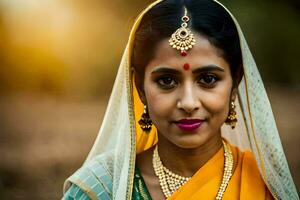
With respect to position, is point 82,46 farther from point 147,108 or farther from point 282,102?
point 147,108

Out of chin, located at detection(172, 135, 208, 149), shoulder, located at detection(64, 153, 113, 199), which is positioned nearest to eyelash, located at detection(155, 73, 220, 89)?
chin, located at detection(172, 135, 208, 149)

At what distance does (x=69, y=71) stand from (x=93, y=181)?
3694 millimetres

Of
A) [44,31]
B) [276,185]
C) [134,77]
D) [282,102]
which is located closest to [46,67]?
[44,31]

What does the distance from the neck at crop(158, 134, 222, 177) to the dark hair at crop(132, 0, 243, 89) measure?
0.28 meters

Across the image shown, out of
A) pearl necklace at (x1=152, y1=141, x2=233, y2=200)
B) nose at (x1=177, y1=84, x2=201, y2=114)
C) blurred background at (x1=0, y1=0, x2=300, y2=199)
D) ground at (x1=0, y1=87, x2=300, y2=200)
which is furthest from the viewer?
blurred background at (x1=0, y1=0, x2=300, y2=199)

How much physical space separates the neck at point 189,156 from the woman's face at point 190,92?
0.12 meters

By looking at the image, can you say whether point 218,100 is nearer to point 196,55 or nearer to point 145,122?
point 196,55

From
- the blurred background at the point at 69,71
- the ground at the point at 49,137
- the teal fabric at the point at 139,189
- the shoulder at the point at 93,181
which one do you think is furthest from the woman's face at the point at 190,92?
the blurred background at the point at 69,71

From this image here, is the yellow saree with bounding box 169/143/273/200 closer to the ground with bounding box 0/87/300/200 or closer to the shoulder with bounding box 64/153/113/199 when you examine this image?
the shoulder with bounding box 64/153/113/199

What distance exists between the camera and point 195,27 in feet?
8.29

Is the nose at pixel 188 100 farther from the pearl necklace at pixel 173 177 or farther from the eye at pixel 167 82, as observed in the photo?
the pearl necklace at pixel 173 177

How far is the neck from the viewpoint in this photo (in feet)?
8.80

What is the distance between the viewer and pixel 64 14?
6.21m

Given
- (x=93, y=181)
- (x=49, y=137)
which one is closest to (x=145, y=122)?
(x=93, y=181)
